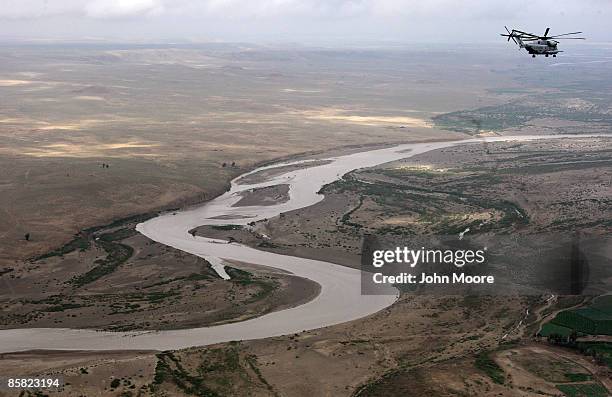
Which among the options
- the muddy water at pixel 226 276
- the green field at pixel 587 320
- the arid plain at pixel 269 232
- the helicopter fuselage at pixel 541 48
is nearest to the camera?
the arid plain at pixel 269 232

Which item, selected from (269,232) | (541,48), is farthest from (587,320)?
(269,232)

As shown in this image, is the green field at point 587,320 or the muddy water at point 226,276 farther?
the green field at point 587,320

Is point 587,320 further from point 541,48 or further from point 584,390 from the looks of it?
point 541,48

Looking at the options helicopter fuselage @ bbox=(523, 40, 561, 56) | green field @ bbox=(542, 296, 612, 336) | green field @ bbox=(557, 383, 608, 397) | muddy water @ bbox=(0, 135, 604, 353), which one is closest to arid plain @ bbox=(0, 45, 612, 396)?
green field @ bbox=(557, 383, 608, 397)

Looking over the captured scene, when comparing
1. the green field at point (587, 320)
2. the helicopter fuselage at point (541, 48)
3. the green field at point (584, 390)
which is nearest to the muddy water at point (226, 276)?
the green field at point (587, 320)

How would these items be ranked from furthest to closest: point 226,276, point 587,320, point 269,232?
point 269,232 < point 226,276 < point 587,320

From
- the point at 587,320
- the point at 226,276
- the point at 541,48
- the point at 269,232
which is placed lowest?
the point at 226,276

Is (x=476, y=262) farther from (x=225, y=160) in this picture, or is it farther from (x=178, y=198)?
(x=225, y=160)

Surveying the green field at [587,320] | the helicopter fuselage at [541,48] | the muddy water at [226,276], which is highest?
the helicopter fuselage at [541,48]

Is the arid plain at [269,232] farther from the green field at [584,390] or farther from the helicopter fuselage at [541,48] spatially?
the helicopter fuselage at [541,48]

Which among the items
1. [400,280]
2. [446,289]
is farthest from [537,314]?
[400,280]

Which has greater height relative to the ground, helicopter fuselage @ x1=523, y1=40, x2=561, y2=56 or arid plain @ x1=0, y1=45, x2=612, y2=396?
helicopter fuselage @ x1=523, y1=40, x2=561, y2=56

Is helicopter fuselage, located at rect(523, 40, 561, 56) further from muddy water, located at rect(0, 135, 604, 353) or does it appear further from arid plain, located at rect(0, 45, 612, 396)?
muddy water, located at rect(0, 135, 604, 353)
